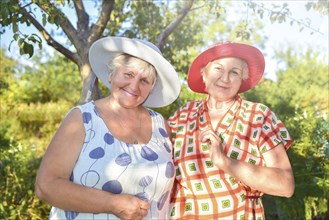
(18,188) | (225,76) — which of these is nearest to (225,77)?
(225,76)

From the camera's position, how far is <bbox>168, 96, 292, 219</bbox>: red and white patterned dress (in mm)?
2428

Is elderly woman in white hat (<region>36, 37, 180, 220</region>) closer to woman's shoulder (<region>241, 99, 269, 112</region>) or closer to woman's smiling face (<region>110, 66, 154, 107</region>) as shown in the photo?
woman's smiling face (<region>110, 66, 154, 107</region>)

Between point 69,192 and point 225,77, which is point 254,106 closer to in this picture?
point 225,77

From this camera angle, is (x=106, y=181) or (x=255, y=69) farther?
(x=255, y=69)

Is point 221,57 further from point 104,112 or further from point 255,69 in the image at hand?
point 104,112

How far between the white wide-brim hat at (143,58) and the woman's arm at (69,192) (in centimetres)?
63

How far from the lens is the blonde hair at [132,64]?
2502 millimetres

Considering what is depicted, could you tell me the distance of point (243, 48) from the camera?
8.65 feet

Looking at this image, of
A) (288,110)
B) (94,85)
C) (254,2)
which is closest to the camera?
(94,85)

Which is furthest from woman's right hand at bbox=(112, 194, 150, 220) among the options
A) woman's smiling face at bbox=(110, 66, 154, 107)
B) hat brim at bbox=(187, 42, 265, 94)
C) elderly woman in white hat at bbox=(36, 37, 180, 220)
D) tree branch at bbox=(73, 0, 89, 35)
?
tree branch at bbox=(73, 0, 89, 35)

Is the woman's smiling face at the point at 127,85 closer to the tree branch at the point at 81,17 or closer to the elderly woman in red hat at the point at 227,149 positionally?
the elderly woman in red hat at the point at 227,149

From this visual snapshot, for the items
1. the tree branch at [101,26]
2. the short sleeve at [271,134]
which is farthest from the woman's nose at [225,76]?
the tree branch at [101,26]

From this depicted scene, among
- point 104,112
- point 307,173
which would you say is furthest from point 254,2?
point 104,112

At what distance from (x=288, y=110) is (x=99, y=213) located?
6.29 m
